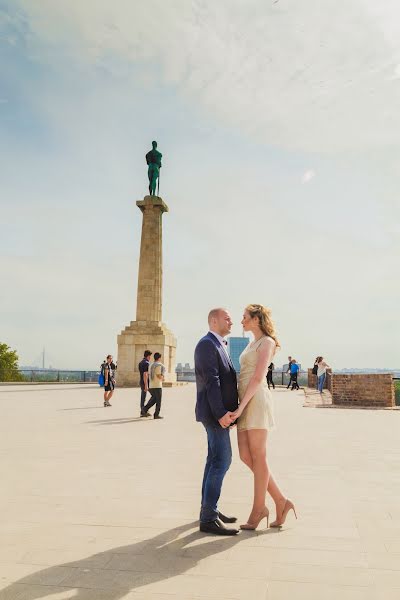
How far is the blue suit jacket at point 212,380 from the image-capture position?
444 centimetres

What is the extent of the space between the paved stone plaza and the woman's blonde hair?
1.62 meters

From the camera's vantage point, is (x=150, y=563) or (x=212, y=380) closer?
(x=150, y=563)

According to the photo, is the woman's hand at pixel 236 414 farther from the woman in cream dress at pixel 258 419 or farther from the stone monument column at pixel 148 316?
the stone monument column at pixel 148 316

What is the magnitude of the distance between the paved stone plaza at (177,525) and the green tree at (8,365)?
3908cm

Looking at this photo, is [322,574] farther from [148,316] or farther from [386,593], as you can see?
[148,316]

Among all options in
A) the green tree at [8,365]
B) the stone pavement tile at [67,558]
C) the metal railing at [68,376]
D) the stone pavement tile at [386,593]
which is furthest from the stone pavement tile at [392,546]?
the green tree at [8,365]

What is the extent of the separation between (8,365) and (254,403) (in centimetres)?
4696

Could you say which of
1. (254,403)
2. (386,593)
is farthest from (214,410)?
(386,593)

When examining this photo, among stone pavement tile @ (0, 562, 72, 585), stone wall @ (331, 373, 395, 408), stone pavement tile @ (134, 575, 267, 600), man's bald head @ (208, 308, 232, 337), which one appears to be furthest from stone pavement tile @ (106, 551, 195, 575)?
stone wall @ (331, 373, 395, 408)

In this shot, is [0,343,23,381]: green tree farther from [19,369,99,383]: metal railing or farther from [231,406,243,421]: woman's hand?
[231,406,243,421]: woman's hand

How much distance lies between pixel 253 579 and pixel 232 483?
9.18ft

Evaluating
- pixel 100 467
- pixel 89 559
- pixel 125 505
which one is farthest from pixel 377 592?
pixel 100 467

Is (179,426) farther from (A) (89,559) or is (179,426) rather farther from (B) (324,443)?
(A) (89,559)

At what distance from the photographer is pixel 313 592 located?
3.20m
